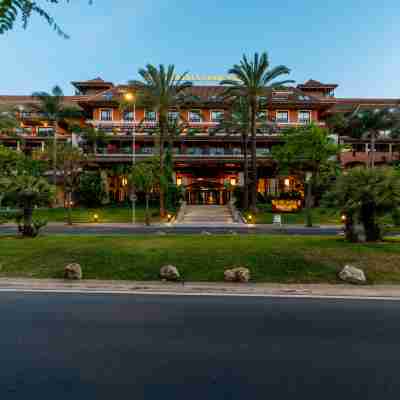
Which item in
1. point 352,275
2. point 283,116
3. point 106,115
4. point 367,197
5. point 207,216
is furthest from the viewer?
point 283,116

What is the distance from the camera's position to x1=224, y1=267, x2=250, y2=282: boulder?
745 centimetres

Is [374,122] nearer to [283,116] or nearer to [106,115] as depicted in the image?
[283,116]

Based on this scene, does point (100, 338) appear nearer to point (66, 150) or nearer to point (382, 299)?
point (382, 299)

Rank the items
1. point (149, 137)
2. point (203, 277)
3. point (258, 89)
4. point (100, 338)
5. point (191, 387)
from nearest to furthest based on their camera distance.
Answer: point (191, 387)
point (100, 338)
point (203, 277)
point (258, 89)
point (149, 137)

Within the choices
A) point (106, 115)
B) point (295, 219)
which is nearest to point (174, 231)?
point (295, 219)

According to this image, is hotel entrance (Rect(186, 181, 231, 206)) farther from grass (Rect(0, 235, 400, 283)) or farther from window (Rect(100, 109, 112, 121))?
grass (Rect(0, 235, 400, 283))

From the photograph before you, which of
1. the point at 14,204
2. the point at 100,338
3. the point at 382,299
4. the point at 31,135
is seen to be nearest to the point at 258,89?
the point at 14,204

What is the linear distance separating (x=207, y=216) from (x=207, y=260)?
2494 centimetres

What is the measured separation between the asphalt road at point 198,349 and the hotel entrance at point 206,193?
135 feet

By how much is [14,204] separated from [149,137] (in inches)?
1357

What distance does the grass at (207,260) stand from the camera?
778cm

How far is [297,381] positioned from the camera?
339 cm

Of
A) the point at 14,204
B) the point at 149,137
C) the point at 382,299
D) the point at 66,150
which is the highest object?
the point at 149,137

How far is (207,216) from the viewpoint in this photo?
33.5 metres
